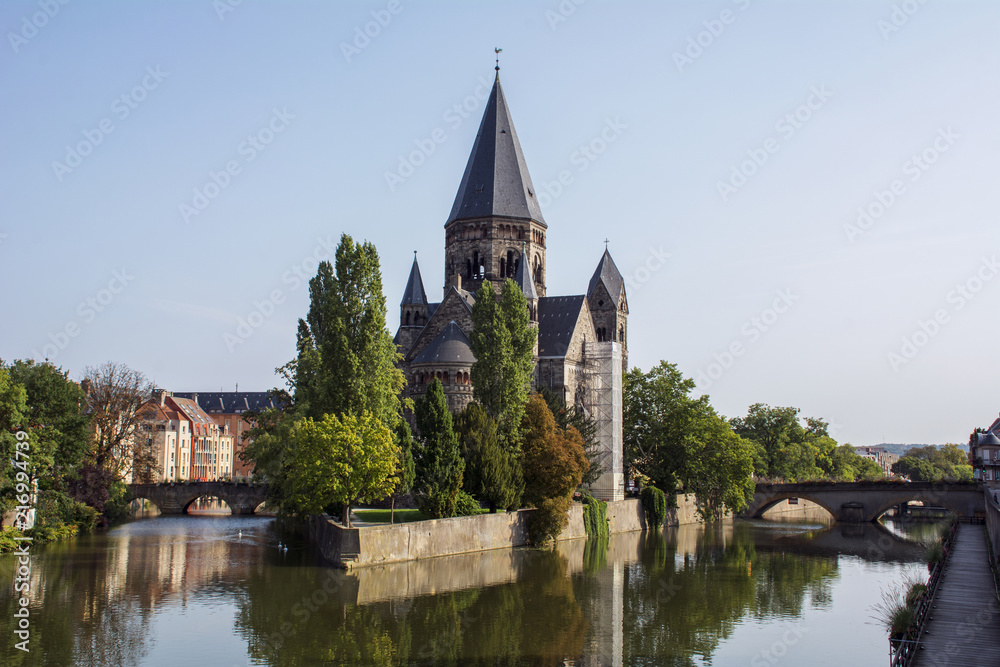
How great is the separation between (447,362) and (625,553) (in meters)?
16.8

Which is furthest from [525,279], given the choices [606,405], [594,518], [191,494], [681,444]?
[191,494]

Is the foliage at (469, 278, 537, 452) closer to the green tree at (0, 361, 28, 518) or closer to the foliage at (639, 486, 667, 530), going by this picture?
the foliage at (639, 486, 667, 530)

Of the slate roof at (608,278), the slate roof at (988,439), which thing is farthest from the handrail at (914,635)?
the slate roof at (988,439)

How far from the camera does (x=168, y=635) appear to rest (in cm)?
2530

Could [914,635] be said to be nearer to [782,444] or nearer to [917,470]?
[782,444]

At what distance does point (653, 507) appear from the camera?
62.4 metres

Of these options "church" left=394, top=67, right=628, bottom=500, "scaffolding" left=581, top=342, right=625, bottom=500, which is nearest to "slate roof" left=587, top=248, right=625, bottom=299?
"church" left=394, top=67, right=628, bottom=500

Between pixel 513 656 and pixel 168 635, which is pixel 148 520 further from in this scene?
pixel 513 656

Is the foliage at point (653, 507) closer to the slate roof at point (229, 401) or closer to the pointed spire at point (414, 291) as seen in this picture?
the pointed spire at point (414, 291)

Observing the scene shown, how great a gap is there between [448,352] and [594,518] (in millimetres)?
13241

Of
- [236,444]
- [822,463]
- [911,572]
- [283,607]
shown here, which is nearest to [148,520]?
[283,607]

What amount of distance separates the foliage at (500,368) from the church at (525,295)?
869 centimetres

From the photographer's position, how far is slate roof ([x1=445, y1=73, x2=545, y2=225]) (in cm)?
7138

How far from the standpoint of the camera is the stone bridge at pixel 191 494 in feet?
236
